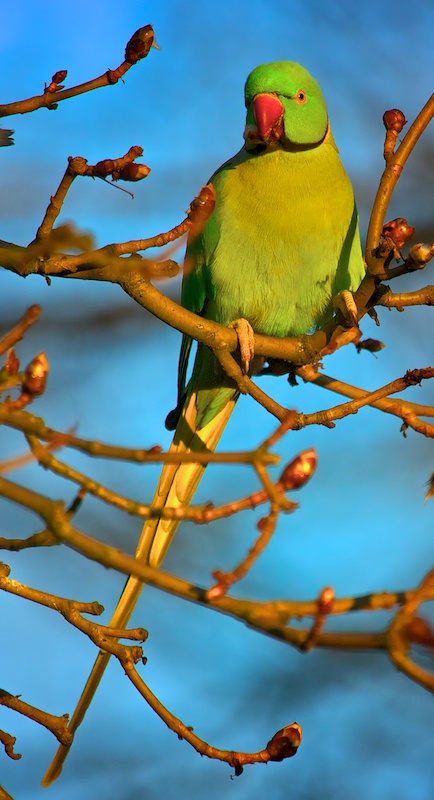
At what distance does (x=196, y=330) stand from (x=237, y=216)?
0.99m

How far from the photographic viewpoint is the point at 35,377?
148 centimetres

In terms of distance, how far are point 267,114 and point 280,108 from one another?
7 centimetres

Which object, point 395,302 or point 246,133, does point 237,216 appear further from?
point 395,302

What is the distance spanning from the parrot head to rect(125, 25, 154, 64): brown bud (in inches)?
49.4

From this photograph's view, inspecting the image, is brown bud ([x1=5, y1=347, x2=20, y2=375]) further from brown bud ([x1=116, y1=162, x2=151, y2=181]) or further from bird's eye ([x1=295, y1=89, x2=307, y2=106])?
bird's eye ([x1=295, y1=89, x2=307, y2=106])

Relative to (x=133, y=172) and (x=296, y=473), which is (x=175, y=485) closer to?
(x=133, y=172)

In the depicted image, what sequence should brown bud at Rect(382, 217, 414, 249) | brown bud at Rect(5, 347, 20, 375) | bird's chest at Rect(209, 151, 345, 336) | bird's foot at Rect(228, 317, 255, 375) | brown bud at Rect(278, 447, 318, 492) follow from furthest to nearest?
bird's chest at Rect(209, 151, 345, 336) → bird's foot at Rect(228, 317, 255, 375) → brown bud at Rect(382, 217, 414, 249) → brown bud at Rect(5, 347, 20, 375) → brown bud at Rect(278, 447, 318, 492)

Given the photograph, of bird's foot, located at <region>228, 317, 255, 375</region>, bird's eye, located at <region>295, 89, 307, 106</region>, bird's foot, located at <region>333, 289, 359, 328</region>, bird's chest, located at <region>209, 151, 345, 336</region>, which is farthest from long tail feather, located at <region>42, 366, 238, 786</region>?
bird's eye, located at <region>295, 89, 307, 106</region>

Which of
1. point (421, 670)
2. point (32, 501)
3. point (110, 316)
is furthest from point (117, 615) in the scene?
point (110, 316)

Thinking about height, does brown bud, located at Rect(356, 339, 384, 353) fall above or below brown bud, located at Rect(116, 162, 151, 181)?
above

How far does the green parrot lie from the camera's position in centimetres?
320

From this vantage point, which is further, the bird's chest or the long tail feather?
the bird's chest

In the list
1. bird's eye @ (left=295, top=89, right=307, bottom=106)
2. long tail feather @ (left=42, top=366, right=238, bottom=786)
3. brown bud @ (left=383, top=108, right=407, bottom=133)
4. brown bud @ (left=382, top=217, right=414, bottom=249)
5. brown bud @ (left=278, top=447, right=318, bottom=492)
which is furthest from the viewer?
bird's eye @ (left=295, top=89, right=307, bottom=106)

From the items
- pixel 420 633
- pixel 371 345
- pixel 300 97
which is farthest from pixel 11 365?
Result: pixel 300 97
